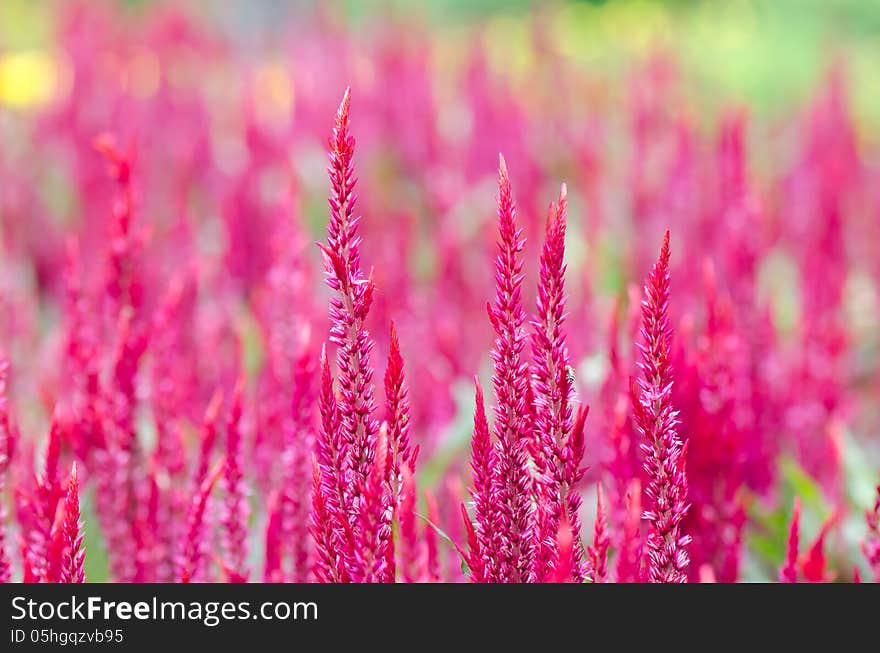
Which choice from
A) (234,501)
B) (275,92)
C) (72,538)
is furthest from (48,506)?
(275,92)

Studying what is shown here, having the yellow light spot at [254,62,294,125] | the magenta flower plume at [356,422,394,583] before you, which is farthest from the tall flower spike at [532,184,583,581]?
the yellow light spot at [254,62,294,125]

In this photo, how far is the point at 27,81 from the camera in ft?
13.8

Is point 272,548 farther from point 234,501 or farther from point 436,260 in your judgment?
point 436,260

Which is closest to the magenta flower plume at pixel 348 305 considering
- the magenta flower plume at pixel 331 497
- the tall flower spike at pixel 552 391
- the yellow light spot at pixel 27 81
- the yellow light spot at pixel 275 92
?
the magenta flower plume at pixel 331 497

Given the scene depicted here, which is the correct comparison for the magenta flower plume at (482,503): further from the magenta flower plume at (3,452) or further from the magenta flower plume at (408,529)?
the magenta flower plume at (3,452)

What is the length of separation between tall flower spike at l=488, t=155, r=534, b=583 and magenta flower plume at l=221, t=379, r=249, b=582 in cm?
24

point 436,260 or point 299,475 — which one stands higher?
point 436,260

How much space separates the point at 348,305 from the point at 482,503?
16cm

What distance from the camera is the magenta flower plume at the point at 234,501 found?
85 centimetres

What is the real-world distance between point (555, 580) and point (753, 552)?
0.94 meters
